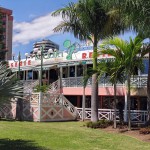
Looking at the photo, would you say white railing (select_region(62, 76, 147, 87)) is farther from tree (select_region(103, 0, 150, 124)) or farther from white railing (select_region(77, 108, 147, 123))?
tree (select_region(103, 0, 150, 124))

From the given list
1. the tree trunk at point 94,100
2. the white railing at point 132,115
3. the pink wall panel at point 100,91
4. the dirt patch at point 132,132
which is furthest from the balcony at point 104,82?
the dirt patch at point 132,132

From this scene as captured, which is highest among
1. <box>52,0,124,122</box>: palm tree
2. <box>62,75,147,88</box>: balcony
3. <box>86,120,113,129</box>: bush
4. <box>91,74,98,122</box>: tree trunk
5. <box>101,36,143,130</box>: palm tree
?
<box>52,0,124,122</box>: palm tree

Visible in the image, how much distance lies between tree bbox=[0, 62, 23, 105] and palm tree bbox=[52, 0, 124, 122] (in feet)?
41.0

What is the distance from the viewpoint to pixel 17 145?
13602mm

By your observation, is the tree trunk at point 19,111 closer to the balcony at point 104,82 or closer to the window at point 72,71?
the balcony at point 104,82

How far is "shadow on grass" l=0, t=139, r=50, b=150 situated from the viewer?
42.6 feet

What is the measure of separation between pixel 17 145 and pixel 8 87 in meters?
4.33

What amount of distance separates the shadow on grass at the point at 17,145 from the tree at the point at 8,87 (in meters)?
3.41

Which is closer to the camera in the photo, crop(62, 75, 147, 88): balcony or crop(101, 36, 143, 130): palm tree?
crop(101, 36, 143, 130): palm tree

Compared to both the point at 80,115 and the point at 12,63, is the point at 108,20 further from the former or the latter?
the point at 12,63

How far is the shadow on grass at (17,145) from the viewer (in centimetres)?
1298

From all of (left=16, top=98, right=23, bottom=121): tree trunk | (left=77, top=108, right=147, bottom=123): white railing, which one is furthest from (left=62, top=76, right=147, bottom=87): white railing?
(left=16, top=98, right=23, bottom=121): tree trunk

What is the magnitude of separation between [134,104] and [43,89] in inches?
294

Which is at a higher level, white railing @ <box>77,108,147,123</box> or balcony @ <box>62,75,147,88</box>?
balcony @ <box>62,75,147,88</box>
